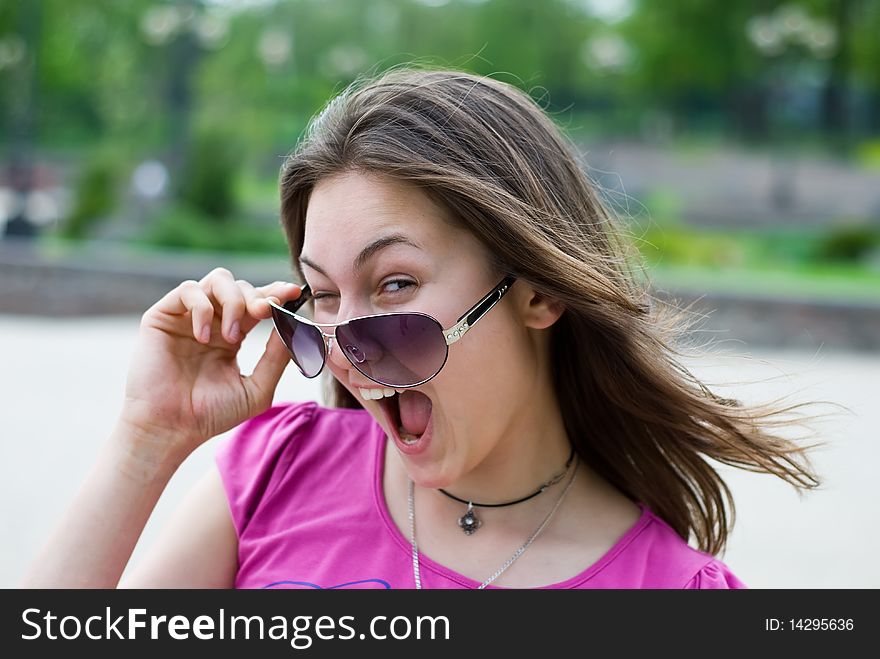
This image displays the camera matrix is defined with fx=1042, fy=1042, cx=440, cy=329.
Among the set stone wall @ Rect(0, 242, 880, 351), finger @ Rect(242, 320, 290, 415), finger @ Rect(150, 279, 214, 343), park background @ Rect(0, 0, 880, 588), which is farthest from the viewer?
park background @ Rect(0, 0, 880, 588)

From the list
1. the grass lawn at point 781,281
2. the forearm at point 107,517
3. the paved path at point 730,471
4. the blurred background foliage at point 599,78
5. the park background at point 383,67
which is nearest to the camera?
the forearm at point 107,517

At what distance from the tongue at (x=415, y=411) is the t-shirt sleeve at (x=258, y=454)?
1.04 feet

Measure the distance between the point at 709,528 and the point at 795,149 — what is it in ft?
79.2

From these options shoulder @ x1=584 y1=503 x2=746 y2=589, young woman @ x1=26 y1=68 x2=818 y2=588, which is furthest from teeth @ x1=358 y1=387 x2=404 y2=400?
shoulder @ x1=584 y1=503 x2=746 y2=589

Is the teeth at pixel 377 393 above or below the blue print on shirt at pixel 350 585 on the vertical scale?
above

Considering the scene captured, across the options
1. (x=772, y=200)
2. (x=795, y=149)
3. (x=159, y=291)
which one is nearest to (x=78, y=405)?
(x=159, y=291)

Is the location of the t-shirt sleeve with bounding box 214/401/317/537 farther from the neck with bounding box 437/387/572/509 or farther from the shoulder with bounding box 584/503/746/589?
the shoulder with bounding box 584/503/746/589

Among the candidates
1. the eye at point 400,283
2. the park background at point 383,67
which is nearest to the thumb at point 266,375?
the eye at point 400,283

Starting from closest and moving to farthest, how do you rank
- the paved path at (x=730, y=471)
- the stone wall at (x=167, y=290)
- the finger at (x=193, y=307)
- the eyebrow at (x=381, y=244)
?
the eyebrow at (x=381, y=244) < the finger at (x=193, y=307) < the paved path at (x=730, y=471) < the stone wall at (x=167, y=290)

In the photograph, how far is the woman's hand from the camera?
6.65 ft

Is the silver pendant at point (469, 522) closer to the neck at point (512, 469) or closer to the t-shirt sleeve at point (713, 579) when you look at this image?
the neck at point (512, 469)

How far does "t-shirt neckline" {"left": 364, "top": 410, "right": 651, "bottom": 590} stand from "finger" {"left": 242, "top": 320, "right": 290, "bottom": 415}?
0.25m

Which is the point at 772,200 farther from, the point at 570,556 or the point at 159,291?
the point at 570,556

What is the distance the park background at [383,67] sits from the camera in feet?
37.7
